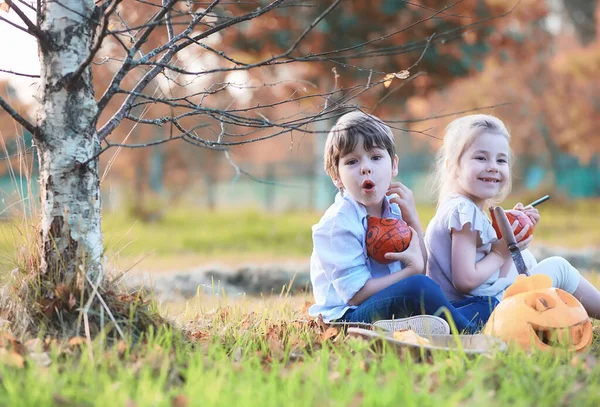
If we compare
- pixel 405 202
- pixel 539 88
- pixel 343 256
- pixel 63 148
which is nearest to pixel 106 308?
pixel 63 148

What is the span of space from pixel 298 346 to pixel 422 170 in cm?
2750

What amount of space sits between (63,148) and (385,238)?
156cm

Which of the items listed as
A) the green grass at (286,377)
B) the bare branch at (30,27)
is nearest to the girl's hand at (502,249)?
the green grass at (286,377)

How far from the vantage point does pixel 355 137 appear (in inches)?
127

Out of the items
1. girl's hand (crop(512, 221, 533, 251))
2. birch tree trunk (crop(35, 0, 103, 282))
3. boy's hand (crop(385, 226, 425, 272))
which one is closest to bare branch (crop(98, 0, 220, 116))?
birch tree trunk (crop(35, 0, 103, 282))

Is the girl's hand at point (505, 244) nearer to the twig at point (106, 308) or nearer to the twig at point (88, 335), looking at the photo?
the twig at point (106, 308)

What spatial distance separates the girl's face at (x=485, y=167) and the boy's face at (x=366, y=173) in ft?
1.70

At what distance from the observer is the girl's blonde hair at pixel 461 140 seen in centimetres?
355

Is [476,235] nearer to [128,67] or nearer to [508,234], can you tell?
[508,234]

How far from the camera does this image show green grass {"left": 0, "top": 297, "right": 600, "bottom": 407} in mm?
2014

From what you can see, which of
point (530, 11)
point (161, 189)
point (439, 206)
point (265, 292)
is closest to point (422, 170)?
point (161, 189)

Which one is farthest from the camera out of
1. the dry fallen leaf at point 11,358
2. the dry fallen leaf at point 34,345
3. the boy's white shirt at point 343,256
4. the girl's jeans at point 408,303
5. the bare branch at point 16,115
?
the boy's white shirt at point 343,256

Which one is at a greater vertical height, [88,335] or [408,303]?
[88,335]

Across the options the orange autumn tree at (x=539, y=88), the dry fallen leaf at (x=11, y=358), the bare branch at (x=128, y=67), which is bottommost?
the dry fallen leaf at (x=11, y=358)
